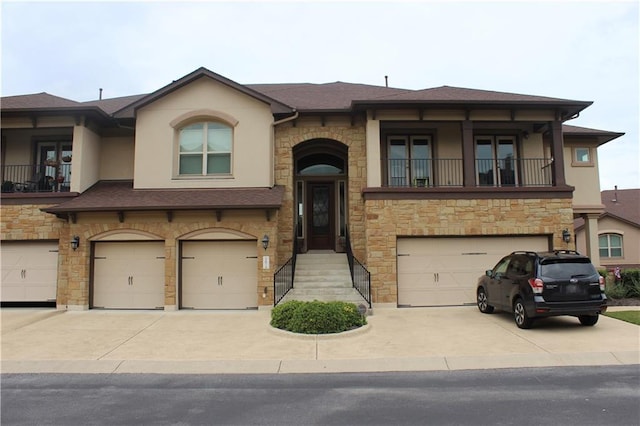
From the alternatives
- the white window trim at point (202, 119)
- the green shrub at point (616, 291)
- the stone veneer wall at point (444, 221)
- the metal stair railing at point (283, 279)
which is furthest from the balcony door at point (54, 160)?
the green shrub at point (616, 291)

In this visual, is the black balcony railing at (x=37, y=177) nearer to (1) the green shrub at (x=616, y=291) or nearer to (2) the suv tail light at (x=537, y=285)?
(2) the suv tail light at (x=537, y=285)

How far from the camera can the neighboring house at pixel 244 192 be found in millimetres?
13164

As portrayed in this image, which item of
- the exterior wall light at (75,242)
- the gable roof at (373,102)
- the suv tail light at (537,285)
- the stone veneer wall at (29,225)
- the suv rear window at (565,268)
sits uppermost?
the gable roof at (373,102)

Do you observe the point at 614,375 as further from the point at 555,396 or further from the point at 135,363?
the point at 135,363

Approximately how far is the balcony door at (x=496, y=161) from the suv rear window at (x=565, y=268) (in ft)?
20.7

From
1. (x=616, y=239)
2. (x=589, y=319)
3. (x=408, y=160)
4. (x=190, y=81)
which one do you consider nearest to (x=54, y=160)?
(x=190, y=81)

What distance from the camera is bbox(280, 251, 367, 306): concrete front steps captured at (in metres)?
12.7

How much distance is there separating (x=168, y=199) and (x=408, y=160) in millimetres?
8395

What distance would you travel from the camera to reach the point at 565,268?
9234 millimetres

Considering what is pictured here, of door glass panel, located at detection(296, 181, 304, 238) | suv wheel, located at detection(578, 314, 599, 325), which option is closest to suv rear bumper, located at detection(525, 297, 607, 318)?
suv wheel, located at detection(578, 314, 599, 325)

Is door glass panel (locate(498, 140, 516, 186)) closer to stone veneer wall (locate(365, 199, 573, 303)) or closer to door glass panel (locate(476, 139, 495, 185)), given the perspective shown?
door glass panel (locate(476, 139, 495, 185))

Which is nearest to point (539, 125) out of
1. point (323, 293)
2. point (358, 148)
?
point (358, 148)

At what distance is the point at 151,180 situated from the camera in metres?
14.1

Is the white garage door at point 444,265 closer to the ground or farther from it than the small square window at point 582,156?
closer to the ground
